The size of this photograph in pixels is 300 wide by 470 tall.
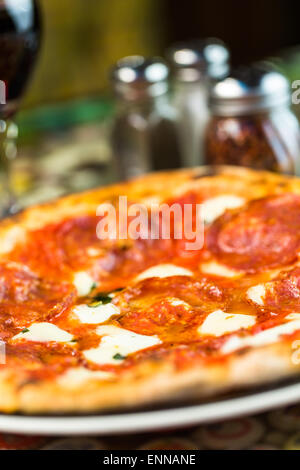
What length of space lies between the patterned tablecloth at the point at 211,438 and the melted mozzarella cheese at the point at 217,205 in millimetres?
417

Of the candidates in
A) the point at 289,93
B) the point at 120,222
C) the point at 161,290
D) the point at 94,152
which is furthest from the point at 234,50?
the point at 161,290

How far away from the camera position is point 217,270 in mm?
975

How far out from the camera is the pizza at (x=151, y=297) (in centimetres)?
70

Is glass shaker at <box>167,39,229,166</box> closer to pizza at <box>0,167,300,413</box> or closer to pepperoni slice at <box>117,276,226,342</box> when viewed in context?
pizza at <box>0,167,300,413</box>

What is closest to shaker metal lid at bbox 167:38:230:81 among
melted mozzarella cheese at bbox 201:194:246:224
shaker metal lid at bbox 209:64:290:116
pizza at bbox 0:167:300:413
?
shaker metal lid at bbox 209:64:290:116

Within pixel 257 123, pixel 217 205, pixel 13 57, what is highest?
pixel 13 57

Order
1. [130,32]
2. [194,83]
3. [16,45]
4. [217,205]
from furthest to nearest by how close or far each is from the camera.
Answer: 1. [130,32]
2. [194,83]
3. [16,45]
4. [217,205]

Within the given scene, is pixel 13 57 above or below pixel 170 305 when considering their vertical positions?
above

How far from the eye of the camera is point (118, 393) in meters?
0.68

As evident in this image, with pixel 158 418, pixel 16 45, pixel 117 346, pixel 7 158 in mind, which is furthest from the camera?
pixel 7 158

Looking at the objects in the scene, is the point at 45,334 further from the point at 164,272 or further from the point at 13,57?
the point at 13,57

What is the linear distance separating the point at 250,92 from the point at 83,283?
20.1 inches

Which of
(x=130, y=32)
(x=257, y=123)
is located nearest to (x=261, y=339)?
(x=257, y=123)

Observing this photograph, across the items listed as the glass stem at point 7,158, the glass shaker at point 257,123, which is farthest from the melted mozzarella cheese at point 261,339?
the glass stem at point 7,158
